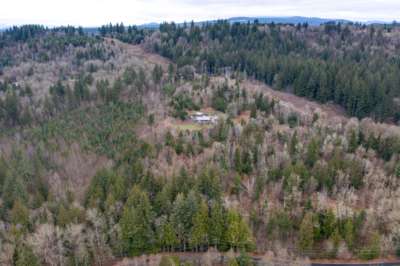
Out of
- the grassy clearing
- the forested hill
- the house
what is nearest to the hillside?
the grassy clearing

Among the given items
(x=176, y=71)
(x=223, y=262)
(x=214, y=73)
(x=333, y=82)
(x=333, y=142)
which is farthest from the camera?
(x=214, y=73)

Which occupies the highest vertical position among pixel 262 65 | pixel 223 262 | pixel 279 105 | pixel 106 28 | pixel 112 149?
pixel 106 28

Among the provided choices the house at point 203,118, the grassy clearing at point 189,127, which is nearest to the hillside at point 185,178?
the grassy clearing at point 189,127

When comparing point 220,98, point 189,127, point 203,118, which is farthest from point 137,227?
point 220,98

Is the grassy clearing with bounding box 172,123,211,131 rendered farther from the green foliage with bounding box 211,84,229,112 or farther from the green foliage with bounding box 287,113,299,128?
the green foliage with bounding box 287,113,299,128

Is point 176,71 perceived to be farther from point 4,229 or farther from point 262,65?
point 4,229

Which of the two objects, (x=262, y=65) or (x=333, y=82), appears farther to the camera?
(x=262, y=65)

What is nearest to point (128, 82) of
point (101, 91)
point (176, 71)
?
point (101, 91)

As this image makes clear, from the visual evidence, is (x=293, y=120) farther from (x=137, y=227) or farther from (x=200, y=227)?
(x=137, y=227)
